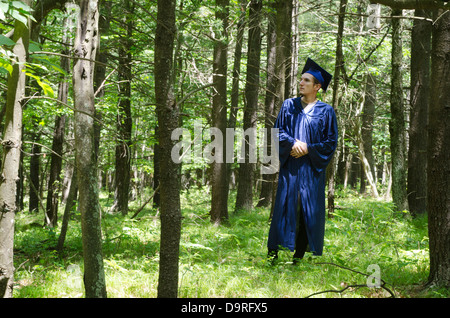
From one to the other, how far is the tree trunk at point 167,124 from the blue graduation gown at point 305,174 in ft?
7.45

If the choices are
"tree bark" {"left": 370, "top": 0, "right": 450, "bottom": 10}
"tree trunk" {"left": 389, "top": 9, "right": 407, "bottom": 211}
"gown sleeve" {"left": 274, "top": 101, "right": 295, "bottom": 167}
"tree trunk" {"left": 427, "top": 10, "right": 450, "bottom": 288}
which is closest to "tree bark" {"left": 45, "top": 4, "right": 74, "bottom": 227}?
"gown sleeve" {"left": 274, "top": 101, "right": 295, "bottom": 167}

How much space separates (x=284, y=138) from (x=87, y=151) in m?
2.67

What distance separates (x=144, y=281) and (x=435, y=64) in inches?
149

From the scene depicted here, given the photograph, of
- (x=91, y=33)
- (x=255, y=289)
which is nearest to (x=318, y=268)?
(x=255, y=289)

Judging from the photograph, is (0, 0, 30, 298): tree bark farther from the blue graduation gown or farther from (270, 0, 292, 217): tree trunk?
(270, 0, 292, 217): tree trunk

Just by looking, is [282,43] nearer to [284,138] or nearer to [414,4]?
[284,138]

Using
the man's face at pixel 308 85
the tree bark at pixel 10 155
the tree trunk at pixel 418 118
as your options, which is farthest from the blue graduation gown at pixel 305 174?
the tree trunk at pixel 418 118

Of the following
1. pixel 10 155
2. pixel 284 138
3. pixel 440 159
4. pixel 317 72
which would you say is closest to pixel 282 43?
pixel 317 72

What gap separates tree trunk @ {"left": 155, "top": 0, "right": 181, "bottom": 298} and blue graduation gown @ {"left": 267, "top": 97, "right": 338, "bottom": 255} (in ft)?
7.45

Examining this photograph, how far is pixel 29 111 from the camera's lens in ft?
35.0

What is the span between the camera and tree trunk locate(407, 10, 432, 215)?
30.9 ft

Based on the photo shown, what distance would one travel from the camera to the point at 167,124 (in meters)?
3.01

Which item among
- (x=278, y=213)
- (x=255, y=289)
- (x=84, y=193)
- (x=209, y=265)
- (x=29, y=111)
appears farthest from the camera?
(x=29, y=111)

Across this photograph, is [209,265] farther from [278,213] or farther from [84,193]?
[84,193]
